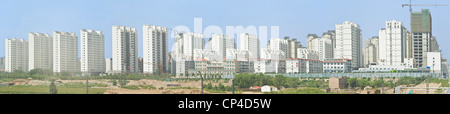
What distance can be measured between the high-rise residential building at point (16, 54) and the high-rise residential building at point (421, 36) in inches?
853

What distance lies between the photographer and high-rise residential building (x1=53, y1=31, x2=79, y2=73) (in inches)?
671

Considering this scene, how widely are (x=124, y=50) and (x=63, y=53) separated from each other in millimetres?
2948

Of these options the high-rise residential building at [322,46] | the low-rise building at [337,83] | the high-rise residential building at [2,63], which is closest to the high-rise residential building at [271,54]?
the high-rise residential building at [322,46]

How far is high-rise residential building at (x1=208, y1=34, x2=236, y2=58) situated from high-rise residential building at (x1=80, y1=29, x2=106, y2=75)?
20.4ft

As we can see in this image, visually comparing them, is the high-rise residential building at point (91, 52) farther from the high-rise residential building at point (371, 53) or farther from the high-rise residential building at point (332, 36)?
the high-rise residential building at point (371, 53)

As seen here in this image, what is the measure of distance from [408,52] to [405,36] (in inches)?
43.4

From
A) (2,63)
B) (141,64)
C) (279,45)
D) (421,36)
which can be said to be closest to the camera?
(2,63)

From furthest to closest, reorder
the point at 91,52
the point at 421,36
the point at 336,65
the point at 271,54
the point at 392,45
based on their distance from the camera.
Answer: the point at 421,36, the point at 392,45, the point at 336,65, the point at 271,54, the point at 91,52

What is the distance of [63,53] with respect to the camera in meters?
17.1

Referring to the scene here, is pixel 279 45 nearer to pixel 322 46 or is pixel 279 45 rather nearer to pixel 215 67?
pixel 322 46

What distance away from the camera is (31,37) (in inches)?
688

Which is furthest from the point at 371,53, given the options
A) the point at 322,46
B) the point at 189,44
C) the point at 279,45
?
the point at 189,44

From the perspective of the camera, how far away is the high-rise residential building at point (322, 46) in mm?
27719
